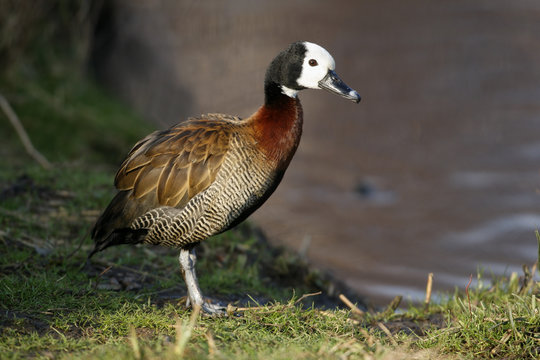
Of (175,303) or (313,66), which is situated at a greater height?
(313,66)

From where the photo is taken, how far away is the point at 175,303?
429 cm

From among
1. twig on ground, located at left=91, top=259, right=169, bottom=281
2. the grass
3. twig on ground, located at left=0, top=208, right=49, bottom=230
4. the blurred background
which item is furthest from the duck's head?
twig on ground, located at left=0, top=208, right=49, bottom=230

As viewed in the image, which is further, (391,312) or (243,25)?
(243,25)

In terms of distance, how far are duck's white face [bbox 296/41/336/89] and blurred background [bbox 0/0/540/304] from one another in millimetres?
1990

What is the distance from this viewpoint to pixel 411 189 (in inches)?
309

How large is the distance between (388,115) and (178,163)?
18.0 ft

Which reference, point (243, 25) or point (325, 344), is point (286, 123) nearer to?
point (325, 344)

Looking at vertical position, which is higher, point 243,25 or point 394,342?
point 243,25

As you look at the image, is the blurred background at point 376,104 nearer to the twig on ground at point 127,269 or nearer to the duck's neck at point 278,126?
the twig on ground at point 127,269

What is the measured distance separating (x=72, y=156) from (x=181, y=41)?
13.7 feet

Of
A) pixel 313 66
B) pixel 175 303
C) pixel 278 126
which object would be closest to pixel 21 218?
pixel 175 303

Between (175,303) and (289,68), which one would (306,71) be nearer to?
(289,68)

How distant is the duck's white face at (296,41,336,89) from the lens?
4.29m

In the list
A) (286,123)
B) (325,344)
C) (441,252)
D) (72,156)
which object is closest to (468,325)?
(325,344)
